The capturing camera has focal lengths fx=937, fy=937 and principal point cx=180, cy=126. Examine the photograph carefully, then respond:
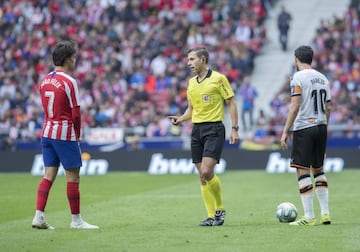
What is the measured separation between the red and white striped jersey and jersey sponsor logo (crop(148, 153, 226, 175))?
14999mm

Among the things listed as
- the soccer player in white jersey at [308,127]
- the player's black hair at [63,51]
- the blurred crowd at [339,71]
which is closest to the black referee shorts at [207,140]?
the soccer player in white jersey at [308,127]

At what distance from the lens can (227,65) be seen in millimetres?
33406

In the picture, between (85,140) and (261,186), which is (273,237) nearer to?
(261,186)

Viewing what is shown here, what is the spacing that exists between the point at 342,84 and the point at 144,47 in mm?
8835

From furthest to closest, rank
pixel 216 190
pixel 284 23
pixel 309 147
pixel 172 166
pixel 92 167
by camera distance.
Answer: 1. pixel 284 23
2. pixel 92 167
3. pixel 172 166
4. pixel 216 190
5. pixel 309 147

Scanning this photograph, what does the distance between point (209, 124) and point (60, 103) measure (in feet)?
6.89

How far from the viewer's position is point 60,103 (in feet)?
40.7

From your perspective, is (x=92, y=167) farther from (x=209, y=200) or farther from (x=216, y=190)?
(x=216, y=190)

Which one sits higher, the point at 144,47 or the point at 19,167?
the point at 144,47

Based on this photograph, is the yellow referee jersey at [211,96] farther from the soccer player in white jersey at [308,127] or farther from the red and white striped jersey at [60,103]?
the red and white striped jersey at [60,103]

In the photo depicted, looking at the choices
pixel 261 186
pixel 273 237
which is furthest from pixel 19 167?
pixel 273 237

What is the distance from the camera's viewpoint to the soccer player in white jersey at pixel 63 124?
12.4 m

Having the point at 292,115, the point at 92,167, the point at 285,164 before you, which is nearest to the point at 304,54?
the point at 292,115

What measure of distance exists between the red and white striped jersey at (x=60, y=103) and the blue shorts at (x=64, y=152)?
0.07 meters
